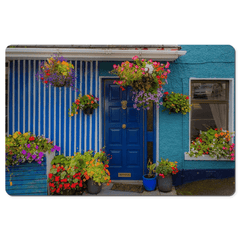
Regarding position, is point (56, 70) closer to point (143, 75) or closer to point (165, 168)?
point (143, 75)

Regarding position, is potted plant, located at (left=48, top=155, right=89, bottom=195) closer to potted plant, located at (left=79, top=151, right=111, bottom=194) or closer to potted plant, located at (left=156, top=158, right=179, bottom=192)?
potted plant, located at (left=79, top=151, right=111, bottom=194)

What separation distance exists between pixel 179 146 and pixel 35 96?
3041 millimetres

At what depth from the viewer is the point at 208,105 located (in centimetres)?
362

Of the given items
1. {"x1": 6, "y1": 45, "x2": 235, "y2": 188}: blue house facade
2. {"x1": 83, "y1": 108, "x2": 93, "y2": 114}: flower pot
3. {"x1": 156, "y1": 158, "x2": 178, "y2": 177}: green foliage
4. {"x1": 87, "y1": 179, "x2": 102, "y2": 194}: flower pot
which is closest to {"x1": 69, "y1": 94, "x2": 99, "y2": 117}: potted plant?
{"x1": 83, "y1": 108, "x2": 93, "y2": 114}: flower pot

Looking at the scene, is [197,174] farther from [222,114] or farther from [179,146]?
[222,114]

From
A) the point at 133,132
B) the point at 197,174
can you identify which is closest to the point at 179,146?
the point at 197,174

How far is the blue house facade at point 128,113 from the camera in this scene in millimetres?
3514

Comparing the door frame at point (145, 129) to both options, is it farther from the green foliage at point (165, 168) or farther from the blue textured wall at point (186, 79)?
the green foliage at point (165, 168)

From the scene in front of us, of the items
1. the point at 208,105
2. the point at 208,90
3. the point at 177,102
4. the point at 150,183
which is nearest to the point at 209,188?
the point at 150,183

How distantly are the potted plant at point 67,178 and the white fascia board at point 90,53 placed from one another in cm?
191

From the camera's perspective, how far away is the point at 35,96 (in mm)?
3633

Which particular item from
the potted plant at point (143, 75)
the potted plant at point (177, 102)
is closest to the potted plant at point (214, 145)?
the potted plant at point (177, 102)

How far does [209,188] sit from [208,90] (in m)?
1.87

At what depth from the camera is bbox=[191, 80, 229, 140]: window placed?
3.59m
